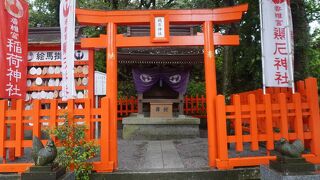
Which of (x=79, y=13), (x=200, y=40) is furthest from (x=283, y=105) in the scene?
(x=79, y=13)

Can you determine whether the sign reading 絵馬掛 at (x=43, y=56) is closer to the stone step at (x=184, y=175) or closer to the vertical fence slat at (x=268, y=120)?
the stone step at (x=184, y=175)

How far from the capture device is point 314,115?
6.30 meters

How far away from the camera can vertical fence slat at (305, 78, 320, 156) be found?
6277 mm

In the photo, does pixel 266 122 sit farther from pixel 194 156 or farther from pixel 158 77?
pixel 158 77

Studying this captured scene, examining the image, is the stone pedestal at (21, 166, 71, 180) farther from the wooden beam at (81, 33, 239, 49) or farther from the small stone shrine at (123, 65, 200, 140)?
the small stone shrine at (123, 65, 200, 140)

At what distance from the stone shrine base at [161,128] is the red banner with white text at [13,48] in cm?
598

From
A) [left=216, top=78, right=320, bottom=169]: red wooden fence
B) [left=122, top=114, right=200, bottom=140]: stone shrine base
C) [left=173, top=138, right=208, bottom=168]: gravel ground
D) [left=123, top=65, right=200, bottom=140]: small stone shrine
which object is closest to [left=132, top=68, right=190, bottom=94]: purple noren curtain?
[left=123, top=65, right=200, bottom=140]: small stone shrine

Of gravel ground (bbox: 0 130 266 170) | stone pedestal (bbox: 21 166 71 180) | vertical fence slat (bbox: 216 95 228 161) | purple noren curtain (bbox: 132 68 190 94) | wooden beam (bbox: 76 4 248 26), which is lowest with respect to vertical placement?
gravel ground (bbox: 0 130 266 170)

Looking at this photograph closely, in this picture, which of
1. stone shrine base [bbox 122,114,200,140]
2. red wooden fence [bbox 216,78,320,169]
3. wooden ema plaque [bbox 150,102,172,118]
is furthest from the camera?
wooden ema plaque [bbox 150,102,172,118]

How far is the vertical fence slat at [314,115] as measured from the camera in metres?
6.28

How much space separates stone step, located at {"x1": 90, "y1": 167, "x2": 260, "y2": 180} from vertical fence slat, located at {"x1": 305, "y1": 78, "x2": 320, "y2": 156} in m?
1.49

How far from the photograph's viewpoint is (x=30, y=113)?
243 inches

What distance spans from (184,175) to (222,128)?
1.32m

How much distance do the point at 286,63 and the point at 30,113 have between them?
5951 mm
